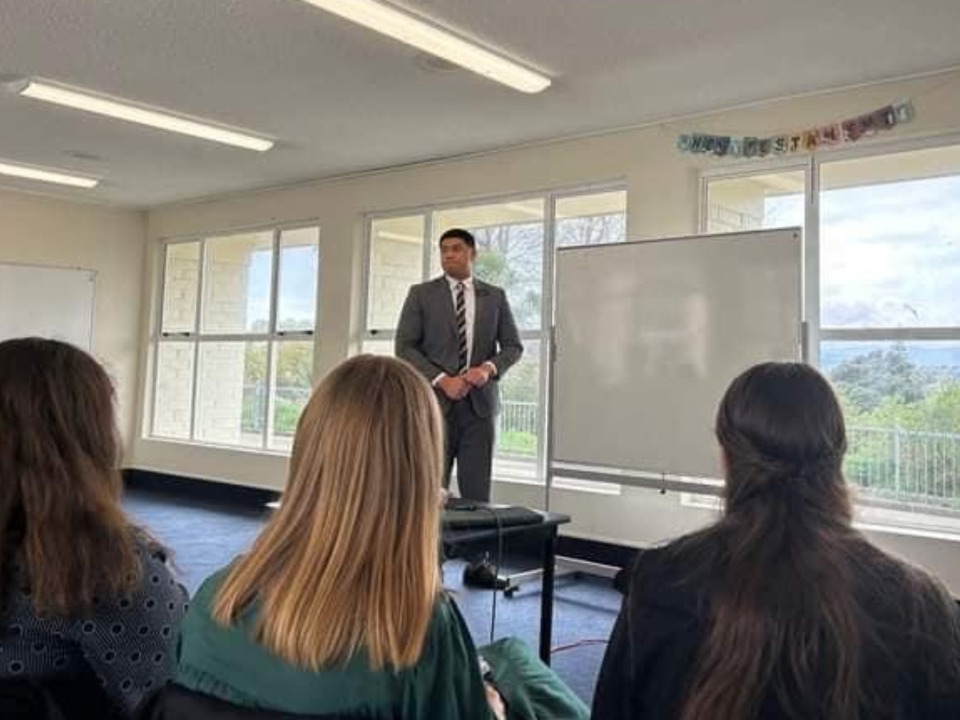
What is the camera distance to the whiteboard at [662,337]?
12.0 ft

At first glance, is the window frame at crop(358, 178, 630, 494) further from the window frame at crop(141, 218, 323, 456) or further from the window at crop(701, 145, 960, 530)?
the window frame at crop(141, 218, 323, 456)

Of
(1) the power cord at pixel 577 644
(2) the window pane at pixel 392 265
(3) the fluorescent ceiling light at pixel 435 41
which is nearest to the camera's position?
(3) the fluorescent ceiling light at pixel 435 41

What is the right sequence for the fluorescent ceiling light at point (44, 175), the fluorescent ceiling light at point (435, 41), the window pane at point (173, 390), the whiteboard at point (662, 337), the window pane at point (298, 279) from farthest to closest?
the window pane at point (173, 390) < the window pane at point (298, 279) < the fluorescent ceiling light at point (44, 175) < the whiteboard at point (662, 337) < the fluorescent ceiling light at point (435, 41)

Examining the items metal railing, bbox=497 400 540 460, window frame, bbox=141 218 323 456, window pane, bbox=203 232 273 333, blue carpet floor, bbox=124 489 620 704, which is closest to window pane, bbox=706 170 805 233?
metal railing, bbox=497 400 540 460

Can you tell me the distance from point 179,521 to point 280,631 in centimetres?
520

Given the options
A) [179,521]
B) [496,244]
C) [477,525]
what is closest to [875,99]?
[496,244]

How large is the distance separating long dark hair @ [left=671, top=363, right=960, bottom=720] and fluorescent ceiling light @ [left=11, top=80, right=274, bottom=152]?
4171 mm

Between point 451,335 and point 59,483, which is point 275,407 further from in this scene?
point 59,483

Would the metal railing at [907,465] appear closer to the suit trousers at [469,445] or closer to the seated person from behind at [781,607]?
the suit trousers at [469,445]

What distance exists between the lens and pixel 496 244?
203 inches

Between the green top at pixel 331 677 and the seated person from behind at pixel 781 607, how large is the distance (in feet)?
0.79

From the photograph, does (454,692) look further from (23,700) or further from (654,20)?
(654,20)

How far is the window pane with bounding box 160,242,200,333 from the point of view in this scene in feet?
23.6

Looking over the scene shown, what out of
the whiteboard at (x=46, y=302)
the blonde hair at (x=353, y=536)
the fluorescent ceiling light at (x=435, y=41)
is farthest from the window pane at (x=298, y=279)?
the blonde hair at (x=353, y=536)
